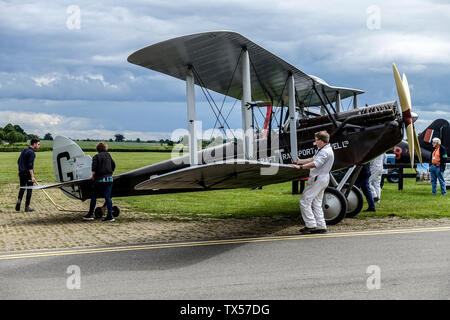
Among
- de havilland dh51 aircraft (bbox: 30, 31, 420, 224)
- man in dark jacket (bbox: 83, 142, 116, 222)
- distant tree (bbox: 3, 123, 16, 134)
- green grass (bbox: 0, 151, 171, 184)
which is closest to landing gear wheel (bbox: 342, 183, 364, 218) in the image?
de havilland dh51 aircraft (bbox: 30, 31, 420, 224)

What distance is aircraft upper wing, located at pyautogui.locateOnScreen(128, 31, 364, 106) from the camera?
7.85 m

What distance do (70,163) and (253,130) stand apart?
4862 mm

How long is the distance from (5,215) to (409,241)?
31.2 feet

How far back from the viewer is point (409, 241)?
688 centimetres

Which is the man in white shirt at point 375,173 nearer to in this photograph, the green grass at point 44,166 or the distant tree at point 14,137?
the green grass at point 44,166

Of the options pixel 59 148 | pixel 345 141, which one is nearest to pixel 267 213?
pixel 345 141

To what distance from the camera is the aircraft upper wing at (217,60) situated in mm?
7852

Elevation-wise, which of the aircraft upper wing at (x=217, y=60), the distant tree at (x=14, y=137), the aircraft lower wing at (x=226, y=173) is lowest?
the aircraft lower wing at (x=226, y=173)

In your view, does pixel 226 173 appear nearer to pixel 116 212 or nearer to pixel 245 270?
pixel 245 270

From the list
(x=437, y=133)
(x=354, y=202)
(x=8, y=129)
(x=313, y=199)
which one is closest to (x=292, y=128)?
(x=313, y=199)

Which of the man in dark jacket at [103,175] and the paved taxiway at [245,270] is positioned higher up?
the man in dark jacket at [103,175]

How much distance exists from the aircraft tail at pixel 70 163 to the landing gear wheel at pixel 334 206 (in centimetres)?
549

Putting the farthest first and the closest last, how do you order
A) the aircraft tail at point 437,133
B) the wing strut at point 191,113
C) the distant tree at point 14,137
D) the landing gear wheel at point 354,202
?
the distant tree at point 14,137 → the aircraft tail at point 437,133 → the landing gear wheel at point 354,202 → the wing strut at point 191,113

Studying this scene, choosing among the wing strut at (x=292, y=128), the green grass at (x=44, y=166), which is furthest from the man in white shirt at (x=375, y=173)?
the green grass at (x=44, y=166)
